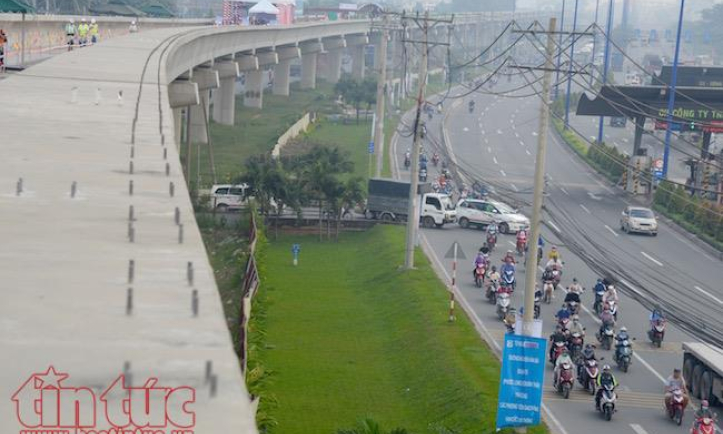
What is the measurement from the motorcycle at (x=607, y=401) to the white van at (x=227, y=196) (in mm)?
27621

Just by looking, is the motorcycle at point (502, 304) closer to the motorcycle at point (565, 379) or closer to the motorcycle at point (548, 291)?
the motorcycle at point (548, 291)

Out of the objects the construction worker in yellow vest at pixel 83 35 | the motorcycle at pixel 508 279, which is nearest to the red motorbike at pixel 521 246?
the motorcycle at pixel 508 279

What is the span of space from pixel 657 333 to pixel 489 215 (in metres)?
19.7

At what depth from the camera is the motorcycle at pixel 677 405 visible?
24.2 meters

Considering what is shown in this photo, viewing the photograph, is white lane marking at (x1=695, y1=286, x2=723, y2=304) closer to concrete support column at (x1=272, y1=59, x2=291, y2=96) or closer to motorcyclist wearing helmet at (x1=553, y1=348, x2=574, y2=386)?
motorcyclist wearing helmet at (x1=553, y1=348, x2=574, y2=386)

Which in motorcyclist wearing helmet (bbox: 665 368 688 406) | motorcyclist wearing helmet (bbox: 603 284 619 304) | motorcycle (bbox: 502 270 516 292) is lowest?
motorcycle (bbox: 502 270 516 292)

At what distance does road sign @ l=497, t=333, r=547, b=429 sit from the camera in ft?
69.8

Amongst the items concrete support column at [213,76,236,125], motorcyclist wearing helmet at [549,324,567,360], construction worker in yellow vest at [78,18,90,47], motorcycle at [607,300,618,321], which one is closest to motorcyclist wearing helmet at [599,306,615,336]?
motorcycle at [607,300,618,321]

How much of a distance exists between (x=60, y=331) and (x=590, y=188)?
57187 millimetres

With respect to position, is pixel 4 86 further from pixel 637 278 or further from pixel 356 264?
pixel 637 278

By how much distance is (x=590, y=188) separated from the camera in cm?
6397

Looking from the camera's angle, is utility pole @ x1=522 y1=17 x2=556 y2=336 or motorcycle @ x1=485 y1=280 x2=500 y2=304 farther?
motorcycle @ x1=485 y1=280 x2=500 y2=304

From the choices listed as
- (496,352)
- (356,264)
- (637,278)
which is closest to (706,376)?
(496,352)

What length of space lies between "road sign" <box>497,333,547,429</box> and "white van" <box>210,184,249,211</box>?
2990 centimetres
